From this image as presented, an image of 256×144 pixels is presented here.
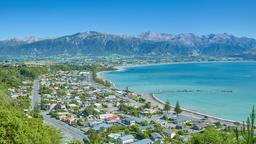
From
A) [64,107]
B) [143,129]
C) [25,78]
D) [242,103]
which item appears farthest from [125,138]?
[25,78]

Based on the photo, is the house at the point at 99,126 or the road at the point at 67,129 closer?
the road at the point at 67,129

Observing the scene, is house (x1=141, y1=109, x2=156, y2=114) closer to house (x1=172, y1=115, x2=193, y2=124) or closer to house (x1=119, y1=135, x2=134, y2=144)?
house (x1=172, y1=115, x2=193, y2=124)

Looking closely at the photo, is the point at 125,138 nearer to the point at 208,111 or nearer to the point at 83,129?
the point at 83,129

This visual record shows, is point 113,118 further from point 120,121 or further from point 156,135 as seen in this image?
point 156,135

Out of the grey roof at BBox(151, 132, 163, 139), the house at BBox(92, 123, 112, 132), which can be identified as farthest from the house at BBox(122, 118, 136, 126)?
the grey roof at BBox(151, 132, 163, 139)

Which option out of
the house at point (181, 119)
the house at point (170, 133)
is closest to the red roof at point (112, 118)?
the house at point (181, 119)

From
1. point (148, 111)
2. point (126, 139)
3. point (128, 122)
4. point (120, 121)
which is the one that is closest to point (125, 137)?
point (126, 139)

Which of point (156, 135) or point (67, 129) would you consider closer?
point (156, 135)

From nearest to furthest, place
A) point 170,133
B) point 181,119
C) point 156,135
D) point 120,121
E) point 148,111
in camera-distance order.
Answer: point 156,135 < point 170,133 < point 120,121 < point 181,119 < point 148,111

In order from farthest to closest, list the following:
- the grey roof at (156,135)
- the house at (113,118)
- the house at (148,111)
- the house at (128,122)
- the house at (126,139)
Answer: the house at (148,111) < the house at (113,118) < the house at (128,122) < the grey roof at (156,135) < the house at (126,139)

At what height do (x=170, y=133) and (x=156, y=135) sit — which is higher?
(x=156, y=135)

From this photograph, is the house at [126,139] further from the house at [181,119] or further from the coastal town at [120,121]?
the house at [181,119]
